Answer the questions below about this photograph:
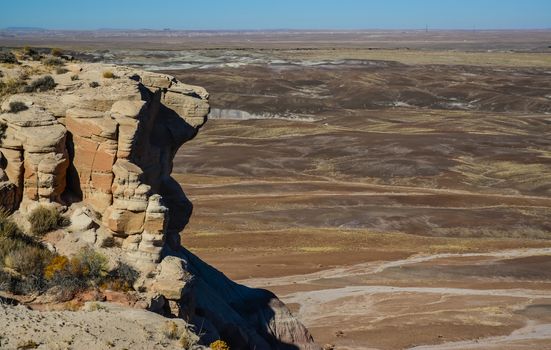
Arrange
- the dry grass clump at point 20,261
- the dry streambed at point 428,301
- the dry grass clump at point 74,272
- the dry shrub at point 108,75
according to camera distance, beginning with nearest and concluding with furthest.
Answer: the dry grass clump at point 20,261, the dry grass clump at point 74,272, the dry shrub at point 108,75, the dry streambed at point 428,301

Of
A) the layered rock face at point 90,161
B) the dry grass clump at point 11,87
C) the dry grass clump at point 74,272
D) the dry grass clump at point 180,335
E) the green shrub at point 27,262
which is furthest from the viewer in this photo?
the dry grass clump at point 11,87

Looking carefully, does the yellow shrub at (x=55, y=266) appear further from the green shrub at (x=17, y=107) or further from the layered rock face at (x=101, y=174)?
the green shrub at (x=17, y=107)

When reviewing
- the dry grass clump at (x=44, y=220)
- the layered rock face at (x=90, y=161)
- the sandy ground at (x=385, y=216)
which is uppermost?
the layered rock face at (x=90, y=161)

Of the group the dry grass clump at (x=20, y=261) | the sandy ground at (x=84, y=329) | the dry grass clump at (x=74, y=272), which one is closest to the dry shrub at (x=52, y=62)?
the dry grass clump at (x=20, y=261)

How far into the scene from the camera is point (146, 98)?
1454 cm

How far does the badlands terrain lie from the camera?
80.5 ft

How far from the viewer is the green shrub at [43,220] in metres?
11.9

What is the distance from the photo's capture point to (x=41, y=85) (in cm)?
1375

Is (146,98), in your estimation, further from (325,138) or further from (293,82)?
(293,82)

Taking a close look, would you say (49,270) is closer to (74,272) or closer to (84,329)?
(74,272)

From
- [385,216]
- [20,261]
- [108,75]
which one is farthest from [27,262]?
[385,216]

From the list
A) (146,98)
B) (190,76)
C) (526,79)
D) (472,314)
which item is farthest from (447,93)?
(146,98)

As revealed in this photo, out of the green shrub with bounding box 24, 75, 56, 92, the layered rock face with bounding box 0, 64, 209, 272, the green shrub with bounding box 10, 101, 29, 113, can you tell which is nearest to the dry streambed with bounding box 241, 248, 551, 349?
the layered rock face with bounding box 0, 64, 209, 272

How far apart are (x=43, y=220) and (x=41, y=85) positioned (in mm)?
3167
